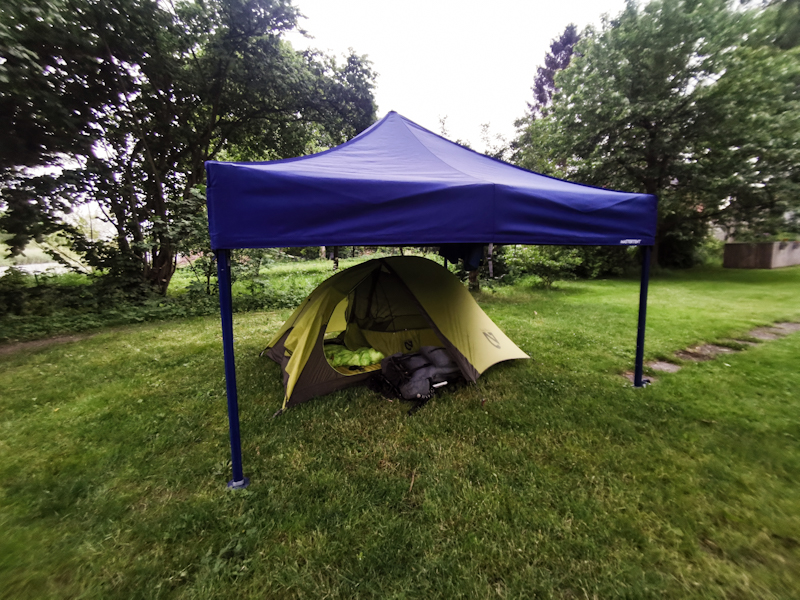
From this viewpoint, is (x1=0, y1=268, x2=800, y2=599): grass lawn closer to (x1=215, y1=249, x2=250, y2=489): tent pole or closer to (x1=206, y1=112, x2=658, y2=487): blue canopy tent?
(x1=215, y1=249, x2=250, y2=489): tent pole

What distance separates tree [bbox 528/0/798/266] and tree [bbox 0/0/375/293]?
844cm

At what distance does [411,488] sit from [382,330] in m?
1.97

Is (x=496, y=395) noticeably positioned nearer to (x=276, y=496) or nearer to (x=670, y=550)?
(x=670, y=550)

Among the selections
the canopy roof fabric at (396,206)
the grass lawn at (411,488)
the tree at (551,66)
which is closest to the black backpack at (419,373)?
the grass lawn at (411,488)

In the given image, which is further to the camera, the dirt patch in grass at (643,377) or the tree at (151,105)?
the tree at (151,105)

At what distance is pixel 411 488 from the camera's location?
2074 mm

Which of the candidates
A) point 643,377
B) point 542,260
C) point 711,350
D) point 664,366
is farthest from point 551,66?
point 643,377

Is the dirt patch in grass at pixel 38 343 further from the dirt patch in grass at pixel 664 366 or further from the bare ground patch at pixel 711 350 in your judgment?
the dirt patch in grass at pixel 664 366

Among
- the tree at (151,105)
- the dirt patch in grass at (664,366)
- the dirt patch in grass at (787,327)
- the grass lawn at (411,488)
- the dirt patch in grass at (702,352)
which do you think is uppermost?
the tree at (151,105)

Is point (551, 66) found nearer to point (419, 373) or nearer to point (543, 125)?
point (543, 125)

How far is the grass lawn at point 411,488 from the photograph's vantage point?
1.54 metres

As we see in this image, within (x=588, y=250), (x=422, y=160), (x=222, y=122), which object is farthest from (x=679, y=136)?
(x=222, y=122)

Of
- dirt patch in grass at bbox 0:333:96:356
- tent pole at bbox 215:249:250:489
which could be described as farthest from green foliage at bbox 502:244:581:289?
dirt patch in grass at bbox 0:333:96:356

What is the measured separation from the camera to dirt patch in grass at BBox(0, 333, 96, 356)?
15.6ft
